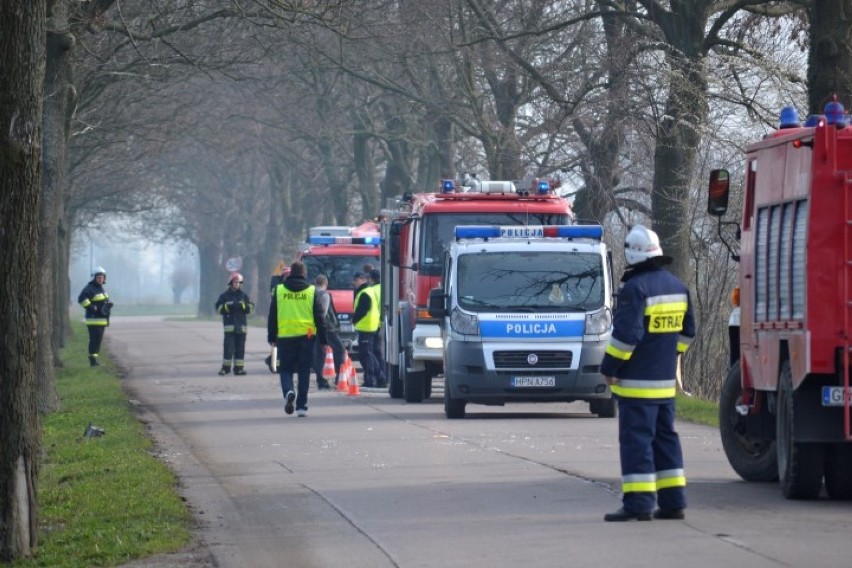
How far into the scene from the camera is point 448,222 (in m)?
23.2

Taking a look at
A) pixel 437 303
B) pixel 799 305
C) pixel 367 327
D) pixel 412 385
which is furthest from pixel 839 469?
pixel 367 327

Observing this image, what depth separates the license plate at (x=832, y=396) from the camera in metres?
11.0

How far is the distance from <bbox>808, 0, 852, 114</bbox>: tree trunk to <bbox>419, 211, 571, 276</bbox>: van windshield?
6.20 meters

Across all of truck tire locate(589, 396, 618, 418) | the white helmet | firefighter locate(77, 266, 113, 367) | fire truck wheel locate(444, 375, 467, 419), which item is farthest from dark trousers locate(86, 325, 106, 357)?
the white helmet

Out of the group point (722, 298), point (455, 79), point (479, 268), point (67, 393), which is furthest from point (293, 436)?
point (455, 79)

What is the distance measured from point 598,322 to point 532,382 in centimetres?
A: 116

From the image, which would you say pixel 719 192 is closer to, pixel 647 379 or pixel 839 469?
pixel 839 469

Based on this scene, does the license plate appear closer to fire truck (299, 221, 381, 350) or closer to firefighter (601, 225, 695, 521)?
firefighter (601, 225, 695, 521)

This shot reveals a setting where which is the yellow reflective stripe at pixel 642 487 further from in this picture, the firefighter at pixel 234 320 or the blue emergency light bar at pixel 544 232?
the firefighter at pixel 234 320

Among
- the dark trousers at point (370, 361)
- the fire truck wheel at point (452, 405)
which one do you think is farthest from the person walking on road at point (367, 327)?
the fire truck wheel at point (452, 405)

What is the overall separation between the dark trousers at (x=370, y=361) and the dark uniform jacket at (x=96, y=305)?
26.0 ft

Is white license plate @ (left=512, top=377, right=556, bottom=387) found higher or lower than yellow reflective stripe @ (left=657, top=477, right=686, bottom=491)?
higher

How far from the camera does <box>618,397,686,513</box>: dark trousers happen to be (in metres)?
10.4

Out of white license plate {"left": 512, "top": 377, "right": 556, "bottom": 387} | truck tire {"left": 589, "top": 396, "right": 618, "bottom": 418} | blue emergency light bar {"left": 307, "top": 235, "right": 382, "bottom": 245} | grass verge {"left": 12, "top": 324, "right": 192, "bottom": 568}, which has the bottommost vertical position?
grass verge {"left": 12, "top": 324, "right": 192, "bottom": 568}
